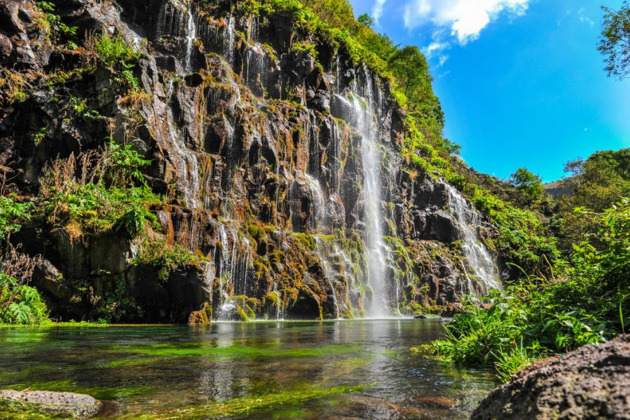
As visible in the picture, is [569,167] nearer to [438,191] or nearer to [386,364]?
[438,191]

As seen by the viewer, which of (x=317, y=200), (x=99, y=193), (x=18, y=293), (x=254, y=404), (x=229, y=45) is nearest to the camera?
(x=254, y=404)

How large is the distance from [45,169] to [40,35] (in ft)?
31.6

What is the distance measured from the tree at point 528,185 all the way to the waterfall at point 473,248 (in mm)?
17647

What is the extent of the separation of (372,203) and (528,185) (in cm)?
3326

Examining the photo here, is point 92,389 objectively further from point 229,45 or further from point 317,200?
point 229,45

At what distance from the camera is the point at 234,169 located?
23.7 metres

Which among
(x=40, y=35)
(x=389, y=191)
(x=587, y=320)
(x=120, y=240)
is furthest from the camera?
(x=389, y=191)

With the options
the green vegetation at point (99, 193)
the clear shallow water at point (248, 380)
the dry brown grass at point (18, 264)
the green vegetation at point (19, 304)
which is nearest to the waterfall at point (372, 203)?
the green vegetation at point (99, 193)

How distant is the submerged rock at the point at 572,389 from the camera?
164 cm

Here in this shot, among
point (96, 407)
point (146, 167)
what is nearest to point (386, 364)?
point (96, 407)

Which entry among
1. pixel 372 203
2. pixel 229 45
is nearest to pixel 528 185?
pixel 372 203

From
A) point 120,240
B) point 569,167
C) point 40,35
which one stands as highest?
point 569,167

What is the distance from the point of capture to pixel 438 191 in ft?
125

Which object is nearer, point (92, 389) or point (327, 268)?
point (92, 389)
